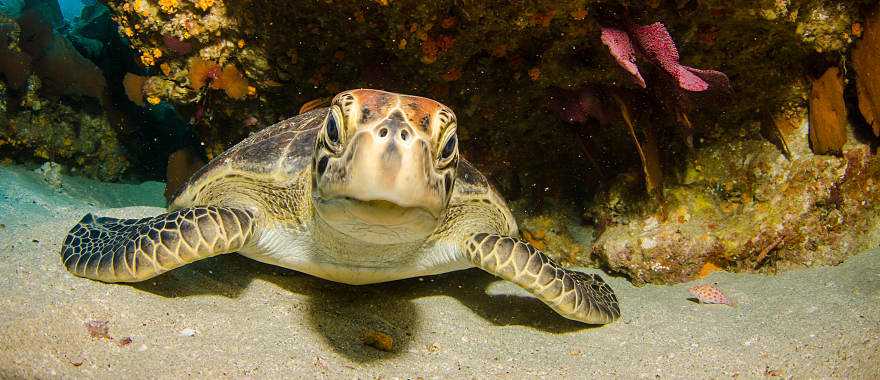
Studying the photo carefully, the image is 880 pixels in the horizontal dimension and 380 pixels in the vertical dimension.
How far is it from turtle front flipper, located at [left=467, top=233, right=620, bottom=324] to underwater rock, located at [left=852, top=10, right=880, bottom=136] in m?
2.47

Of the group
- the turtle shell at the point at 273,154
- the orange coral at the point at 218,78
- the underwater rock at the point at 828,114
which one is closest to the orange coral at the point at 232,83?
the orange coral at the point at 218,78

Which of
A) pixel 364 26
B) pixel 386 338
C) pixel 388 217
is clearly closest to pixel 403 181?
pixel 388 217

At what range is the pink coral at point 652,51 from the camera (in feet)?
9.81

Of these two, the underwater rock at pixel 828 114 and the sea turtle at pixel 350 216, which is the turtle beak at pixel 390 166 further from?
the underwater rock at pixel 828 114

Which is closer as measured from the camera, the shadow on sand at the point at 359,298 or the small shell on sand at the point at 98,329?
the small shell on sand at the point at 98,329

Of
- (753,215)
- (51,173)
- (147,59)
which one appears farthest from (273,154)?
(51,173)

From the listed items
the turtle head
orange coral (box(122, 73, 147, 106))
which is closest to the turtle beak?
the turtle head

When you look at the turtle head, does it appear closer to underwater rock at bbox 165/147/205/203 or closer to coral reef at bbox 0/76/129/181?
underwater rock at bbox 165/147/205/203

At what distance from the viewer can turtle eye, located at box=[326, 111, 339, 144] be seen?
75.2 inches

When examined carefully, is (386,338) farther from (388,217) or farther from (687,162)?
(687,162)

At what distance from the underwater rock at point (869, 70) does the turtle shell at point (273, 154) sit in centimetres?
367

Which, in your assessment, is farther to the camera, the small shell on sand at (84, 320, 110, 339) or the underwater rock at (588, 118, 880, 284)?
the underwater rock at (588, 118, 880, 284)

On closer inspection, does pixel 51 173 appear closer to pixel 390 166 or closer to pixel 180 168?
pixel 180 168

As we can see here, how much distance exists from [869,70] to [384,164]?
3.65m
